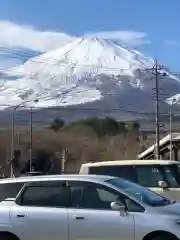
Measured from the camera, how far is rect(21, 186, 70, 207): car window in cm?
1083

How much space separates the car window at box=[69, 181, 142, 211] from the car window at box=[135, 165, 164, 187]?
5880mm

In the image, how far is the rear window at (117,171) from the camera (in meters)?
16.8

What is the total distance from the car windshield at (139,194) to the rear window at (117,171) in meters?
5.54

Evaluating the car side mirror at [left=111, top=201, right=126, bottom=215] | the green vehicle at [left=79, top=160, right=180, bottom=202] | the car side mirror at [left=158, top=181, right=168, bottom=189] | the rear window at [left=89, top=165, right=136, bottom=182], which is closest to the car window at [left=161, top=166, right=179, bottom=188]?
the green vehicle at [left=79, top=160, right=180, bottom=202]

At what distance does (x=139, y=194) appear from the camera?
35.1 ft

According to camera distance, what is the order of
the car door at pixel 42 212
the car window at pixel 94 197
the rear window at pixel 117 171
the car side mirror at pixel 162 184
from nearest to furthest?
the car window at pixel 94 197, the car door at pixel 42 212, the car side mirror at pixel 162 184, the rear window at pixel 117 171

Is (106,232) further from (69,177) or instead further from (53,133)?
(53,133)

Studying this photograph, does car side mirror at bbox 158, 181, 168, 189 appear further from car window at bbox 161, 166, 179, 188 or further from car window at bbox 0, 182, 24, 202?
car window at bbox 0, 182, 24, 202

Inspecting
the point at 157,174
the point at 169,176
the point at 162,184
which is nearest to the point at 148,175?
the point at 157,174

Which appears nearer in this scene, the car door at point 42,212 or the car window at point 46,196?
the car door at point 42,212

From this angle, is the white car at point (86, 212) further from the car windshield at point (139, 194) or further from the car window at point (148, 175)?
the car window at point (148, 175)

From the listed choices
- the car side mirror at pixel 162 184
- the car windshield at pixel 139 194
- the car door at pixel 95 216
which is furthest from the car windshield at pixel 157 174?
the car door at pixel 95 216

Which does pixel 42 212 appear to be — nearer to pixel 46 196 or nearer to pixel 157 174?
pixel 46 196

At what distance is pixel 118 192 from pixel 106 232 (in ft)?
2.21
